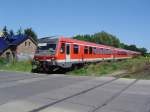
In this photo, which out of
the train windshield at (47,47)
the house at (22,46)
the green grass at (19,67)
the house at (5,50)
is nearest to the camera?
the train windshield at (47,47)

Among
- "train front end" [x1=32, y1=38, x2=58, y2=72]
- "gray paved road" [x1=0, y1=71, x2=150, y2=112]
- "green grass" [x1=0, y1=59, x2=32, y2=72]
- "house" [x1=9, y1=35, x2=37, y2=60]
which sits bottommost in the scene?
"gray paved road" [x1=0, y1=71, x2=150, y2=112]

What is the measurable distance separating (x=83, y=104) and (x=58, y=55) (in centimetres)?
1342

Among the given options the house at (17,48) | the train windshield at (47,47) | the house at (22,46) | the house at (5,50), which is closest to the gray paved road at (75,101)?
the train windshield at (47,47)

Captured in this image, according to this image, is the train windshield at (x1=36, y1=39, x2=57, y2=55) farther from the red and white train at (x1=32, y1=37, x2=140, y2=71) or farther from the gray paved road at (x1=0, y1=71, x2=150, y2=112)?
the gray paved road at (x1=0, y1=71, x2=150, y2=112)

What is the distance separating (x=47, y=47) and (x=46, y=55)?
0.87 meters

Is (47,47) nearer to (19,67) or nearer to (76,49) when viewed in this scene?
(76,49)

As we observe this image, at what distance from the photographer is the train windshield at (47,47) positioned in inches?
941

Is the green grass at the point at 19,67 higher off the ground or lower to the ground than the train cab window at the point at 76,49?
lower

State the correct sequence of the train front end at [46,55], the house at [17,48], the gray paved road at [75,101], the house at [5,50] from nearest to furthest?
the gray paved road at [75,101] < the train front end at [46,55] < the house at [5,50] < the house at [17,48]

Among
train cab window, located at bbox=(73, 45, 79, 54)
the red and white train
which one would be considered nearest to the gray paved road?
the red and white train

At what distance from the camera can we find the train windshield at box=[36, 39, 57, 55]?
23.9 metres

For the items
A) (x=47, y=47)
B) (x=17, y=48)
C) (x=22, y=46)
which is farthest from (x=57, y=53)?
(x=22, y=46)

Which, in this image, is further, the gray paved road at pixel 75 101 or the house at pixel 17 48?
the house at pixel 17 48

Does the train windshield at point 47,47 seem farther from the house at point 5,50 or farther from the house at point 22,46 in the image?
the house at point 5,50
